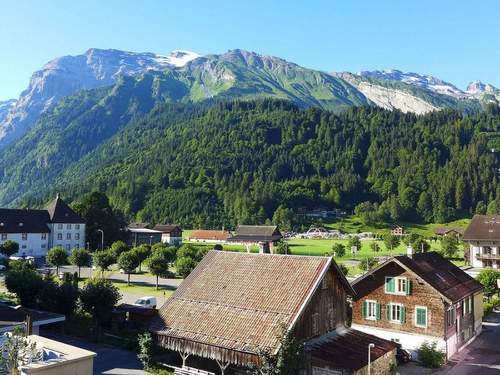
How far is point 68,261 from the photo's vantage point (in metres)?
68.8

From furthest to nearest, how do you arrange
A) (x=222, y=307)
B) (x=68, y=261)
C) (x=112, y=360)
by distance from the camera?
(x=68, y=261), (x=112, y=360), (x=222, y=307)

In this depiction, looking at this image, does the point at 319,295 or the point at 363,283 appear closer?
the point at 319,295

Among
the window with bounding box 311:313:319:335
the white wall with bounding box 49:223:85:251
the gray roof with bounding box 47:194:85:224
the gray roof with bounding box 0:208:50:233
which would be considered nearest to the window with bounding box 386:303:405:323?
the window with bounding box 311:313:319:335

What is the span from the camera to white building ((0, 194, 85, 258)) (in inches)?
3632

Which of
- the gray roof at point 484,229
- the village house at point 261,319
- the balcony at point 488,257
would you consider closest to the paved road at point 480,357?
the village house at point 261,319

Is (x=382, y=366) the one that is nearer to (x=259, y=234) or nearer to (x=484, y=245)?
(x=484, y=245)

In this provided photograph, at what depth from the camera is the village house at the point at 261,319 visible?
25672 millimetres

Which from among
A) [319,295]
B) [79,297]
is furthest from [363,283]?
[79,297]

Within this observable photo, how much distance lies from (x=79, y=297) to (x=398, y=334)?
2448 cm

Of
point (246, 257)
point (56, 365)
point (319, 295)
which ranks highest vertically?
point (246, 257)

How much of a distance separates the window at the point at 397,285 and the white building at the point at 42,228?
71.0 m

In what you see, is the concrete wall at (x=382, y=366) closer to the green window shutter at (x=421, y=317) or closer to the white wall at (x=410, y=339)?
the white wall at (x=410, y=339)

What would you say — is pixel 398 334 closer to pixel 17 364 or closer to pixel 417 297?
pixel 417 297

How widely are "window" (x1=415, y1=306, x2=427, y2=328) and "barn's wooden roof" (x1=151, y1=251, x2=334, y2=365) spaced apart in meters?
11.2
